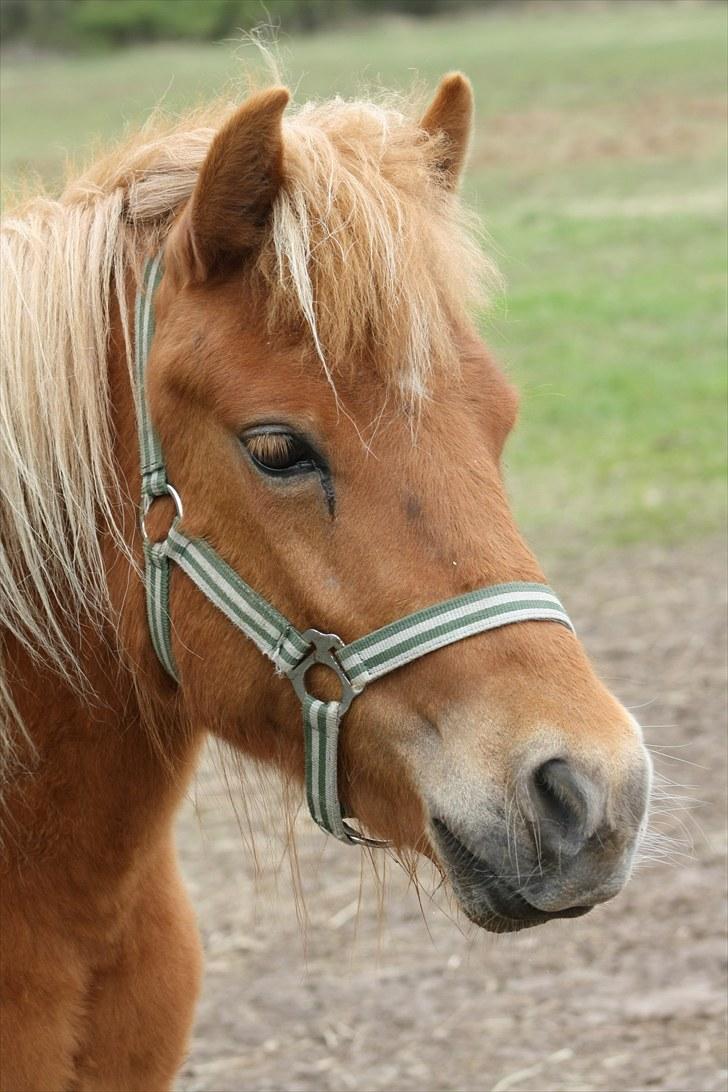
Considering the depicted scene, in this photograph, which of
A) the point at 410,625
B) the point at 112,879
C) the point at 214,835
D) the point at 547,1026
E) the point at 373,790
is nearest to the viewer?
the point at 410,625

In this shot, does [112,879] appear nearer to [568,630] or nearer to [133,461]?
[133,461]

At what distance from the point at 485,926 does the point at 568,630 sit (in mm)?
493

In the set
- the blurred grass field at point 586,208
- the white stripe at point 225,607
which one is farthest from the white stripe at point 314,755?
the blurred grass field at point 586,208

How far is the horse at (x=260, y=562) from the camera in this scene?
2127 millimetres

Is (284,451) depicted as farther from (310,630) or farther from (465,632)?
(465,632)

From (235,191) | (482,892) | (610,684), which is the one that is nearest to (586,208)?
(610,684)

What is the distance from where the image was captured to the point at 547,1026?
409cm

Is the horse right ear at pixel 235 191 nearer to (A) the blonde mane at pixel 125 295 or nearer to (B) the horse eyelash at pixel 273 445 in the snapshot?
(A) the blonde mane at pixel 125 295

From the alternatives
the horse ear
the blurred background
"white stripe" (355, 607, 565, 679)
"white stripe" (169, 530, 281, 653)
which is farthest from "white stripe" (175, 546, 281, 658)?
the horse ear

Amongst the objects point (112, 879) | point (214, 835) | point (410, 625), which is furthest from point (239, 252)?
point (214, 835)

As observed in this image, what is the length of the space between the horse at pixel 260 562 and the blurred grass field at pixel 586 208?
43 centimetres

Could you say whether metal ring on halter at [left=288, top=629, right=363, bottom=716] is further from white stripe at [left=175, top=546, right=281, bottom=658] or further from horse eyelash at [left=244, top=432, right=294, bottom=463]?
horse eyelash at [left=244, top=432, right=294, bottom=463]

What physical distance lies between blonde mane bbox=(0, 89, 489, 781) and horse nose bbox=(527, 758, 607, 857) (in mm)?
659

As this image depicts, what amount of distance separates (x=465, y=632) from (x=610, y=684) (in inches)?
173
